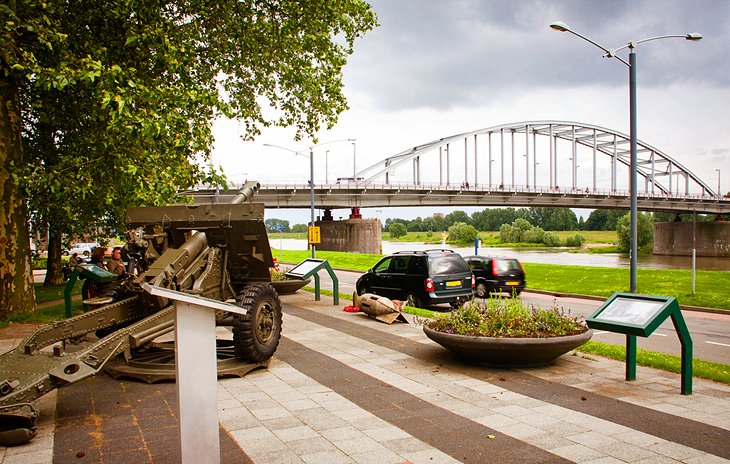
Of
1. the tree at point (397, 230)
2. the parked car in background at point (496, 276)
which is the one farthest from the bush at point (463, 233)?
the parked car in background at point (496, 276)

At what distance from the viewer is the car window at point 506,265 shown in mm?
18438

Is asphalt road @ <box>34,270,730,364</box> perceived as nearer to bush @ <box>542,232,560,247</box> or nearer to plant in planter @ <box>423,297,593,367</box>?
plant in planter @ <box>423,297,593,367</box>

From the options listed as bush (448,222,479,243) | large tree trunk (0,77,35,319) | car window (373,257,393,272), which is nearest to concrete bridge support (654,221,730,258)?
bush (448,222,479,243)

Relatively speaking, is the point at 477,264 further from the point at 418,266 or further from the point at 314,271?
the point at 314,271

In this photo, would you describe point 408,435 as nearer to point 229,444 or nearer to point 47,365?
point 229,444

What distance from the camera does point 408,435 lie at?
495 centimetres

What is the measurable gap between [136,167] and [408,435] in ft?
28.2

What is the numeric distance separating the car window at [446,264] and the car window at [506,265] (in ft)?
14.4

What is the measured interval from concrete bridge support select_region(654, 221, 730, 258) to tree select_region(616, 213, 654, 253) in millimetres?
1473

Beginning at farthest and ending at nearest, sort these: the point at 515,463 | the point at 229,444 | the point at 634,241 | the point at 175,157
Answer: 1. the point at 175,157
2. the point at 634,241
3. the point at 229,444
4. the point at 515,463

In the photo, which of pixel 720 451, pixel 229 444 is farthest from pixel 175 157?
pixel 720 451

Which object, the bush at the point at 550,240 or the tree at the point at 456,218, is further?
the tree at the point at 456,218

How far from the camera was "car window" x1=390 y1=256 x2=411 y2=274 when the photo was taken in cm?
1470

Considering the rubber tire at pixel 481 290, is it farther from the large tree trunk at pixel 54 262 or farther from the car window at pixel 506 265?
the large tree trunk at pixel 54 262
